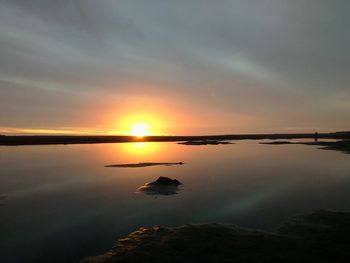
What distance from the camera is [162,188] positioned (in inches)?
1177

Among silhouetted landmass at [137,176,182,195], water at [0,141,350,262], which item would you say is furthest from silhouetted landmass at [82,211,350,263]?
silhouetted landmass at [137,176,182,195]

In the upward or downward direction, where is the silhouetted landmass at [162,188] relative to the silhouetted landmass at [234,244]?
upward

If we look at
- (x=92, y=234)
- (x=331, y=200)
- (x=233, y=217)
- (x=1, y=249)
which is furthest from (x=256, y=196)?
(x=1, y=249)

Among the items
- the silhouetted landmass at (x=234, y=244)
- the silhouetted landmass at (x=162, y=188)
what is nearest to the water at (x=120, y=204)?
the silhouetted landmass at (x=162, y=188)

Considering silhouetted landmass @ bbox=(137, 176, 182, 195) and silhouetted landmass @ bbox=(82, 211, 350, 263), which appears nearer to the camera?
silhouetted landmass @ bbox=(82, 211, 350, 263)

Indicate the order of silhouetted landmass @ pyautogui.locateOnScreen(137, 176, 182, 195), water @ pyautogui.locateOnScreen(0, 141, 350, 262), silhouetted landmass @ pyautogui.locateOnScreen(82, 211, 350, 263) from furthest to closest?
silhouetted landmass @ pyautogui.locateOnScreen(137, 176, 182, 195), water @ pyautogui.locateOnScreen(0, 141, 350, 262), silhouetted landmass @ pyautogui.locateOnScreen(82, 211, 350, 263)

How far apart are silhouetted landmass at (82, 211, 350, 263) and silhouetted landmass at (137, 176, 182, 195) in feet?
37.5

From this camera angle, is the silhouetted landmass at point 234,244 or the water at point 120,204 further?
the water at point 120,204

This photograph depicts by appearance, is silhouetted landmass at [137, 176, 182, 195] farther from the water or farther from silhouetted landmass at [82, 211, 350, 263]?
silhouetted landmass at [82, 211, 350, 263]

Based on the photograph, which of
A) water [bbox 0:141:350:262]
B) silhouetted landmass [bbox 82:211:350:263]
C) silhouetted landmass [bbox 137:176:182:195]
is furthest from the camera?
silhouetted landmass [bbox 137:176:182:195]

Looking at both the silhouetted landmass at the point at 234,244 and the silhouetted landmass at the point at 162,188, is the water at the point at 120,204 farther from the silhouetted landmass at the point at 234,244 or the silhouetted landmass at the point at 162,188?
the silhouetted landmass at the point at 234,244

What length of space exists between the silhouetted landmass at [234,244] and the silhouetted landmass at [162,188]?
450 inches

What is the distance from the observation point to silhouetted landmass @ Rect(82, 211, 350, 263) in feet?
42.5

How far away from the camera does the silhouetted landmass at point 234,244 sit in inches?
510
